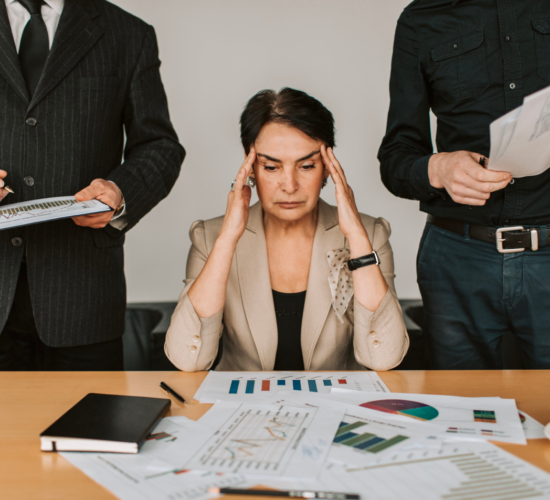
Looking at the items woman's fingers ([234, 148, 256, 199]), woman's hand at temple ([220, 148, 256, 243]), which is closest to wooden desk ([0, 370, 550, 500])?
woman's hand at temple ([220, 148, 256, 243])

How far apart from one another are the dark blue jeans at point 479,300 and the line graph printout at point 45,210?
1.04 m

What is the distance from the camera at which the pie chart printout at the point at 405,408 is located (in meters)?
1.04

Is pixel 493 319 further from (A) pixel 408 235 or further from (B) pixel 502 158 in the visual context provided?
(A) pixel 408 235

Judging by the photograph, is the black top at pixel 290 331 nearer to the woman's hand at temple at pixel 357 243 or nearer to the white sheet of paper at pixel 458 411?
the woman's hand at temple at pixel 357 243

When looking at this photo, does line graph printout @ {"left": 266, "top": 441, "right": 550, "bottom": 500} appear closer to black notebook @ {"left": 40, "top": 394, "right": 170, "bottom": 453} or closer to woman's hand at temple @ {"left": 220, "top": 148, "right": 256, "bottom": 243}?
black notebook @ {"left": 40, "top": 394, "right": 170, "bottom": 453}

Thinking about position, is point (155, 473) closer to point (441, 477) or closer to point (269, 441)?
point (269, 441)

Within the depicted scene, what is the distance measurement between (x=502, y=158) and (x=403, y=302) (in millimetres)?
2234

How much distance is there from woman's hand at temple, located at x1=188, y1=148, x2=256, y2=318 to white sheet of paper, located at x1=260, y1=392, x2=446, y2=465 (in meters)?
0.51

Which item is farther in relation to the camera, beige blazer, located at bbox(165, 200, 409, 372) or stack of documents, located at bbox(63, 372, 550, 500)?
beige blazer, located at bbox(165, 200, 409, 372)

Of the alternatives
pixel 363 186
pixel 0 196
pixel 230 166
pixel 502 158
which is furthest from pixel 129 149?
pixel 363 186

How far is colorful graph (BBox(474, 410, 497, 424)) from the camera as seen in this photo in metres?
1.01

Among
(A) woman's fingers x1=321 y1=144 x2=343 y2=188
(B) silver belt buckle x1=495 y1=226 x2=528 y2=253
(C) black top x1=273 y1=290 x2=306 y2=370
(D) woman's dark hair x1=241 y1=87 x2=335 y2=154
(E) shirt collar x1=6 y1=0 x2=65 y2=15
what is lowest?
(C) black top x1=273 y1=290 x2=306 y2=370

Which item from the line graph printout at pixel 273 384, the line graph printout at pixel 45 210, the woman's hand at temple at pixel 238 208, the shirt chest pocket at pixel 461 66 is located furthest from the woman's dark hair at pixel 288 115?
the line graph printout at pixel 273 384

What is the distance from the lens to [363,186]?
11.0ft
